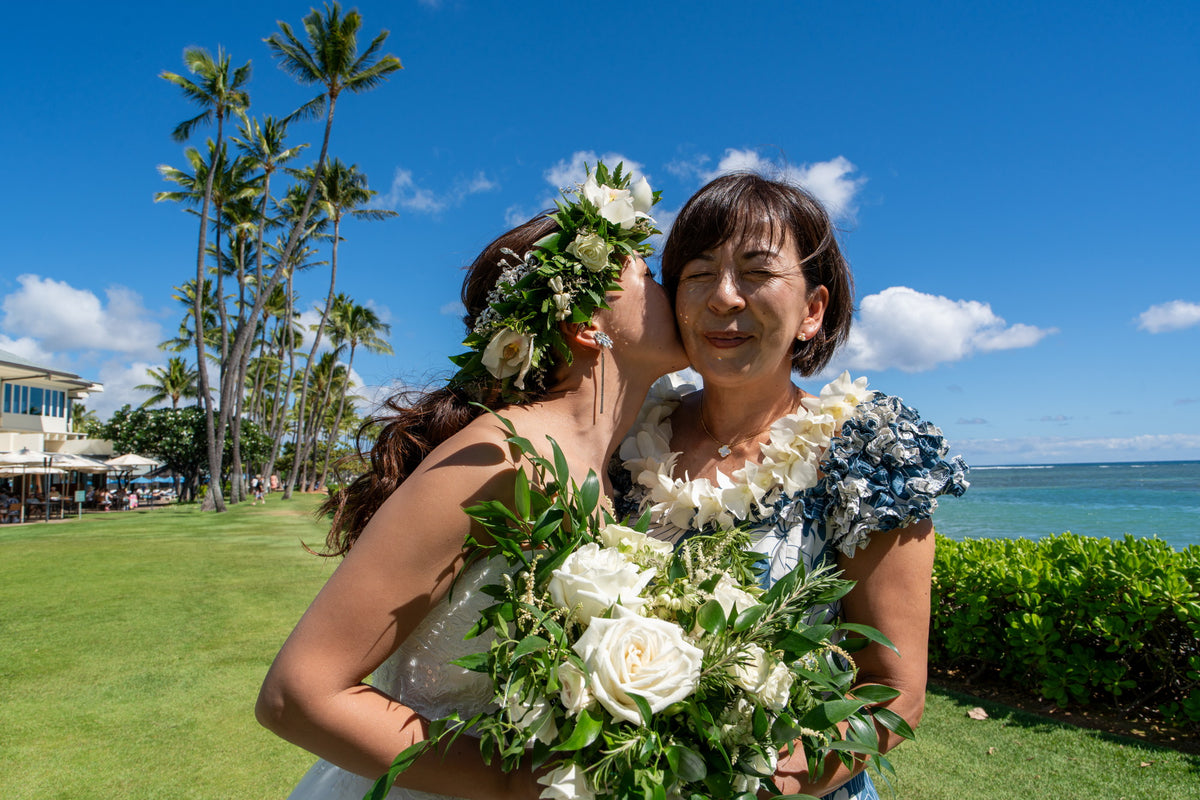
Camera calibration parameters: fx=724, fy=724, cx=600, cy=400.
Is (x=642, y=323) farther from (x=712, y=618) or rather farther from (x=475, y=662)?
(x=475, y=662)

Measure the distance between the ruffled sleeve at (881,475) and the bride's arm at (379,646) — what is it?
1.08 metres

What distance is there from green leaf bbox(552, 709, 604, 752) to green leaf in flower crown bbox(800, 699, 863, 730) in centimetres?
50

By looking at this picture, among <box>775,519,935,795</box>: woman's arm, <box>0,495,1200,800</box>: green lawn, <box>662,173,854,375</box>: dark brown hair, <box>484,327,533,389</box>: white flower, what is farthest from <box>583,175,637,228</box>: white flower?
<box>0,495,1200,800</box>: green lawn

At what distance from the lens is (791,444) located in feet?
8.02

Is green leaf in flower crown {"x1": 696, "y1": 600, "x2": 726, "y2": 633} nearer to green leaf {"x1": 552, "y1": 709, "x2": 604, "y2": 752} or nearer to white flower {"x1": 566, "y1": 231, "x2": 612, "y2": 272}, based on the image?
green leaf {"x1": 552, "y1": 709, "x2": 604, "y2": 752}

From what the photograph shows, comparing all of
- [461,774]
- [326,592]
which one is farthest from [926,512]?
[326,592]

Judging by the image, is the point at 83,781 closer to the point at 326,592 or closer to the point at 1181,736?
the point at 326,592

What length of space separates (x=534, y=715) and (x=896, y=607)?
113 cm

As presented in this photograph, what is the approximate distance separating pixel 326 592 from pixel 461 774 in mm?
548

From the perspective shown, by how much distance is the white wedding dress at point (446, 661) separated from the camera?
1.95 meters

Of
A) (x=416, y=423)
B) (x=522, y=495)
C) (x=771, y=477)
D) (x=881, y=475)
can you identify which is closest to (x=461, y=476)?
(x=522, y=495)

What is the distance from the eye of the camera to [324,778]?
7.71ft

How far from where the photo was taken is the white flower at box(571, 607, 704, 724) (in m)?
1.44

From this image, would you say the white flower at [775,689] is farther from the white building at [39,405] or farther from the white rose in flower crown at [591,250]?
the white building at [39,405]
